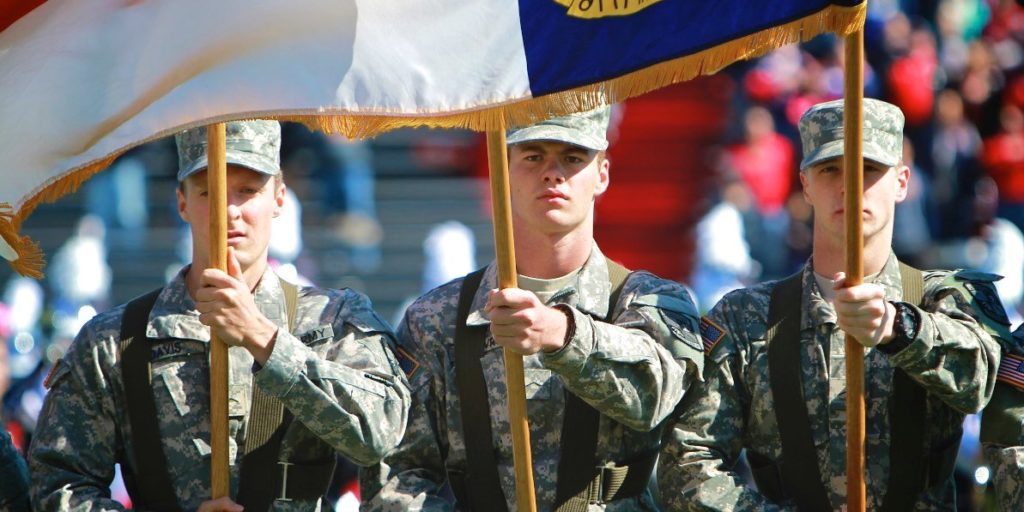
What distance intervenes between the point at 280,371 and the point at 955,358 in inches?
77.6

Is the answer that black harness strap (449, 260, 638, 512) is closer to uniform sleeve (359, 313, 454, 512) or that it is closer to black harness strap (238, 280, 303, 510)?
uniform sleeve (359, 313, 454, 512)

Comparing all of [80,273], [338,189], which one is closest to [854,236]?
[80,273]

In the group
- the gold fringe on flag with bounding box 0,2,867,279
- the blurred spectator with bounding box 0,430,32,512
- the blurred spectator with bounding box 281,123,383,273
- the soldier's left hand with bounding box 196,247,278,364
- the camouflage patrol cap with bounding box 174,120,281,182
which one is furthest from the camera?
the blurred spectator with bounding box 281,123,383,273

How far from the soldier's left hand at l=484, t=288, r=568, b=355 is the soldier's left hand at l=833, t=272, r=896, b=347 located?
0.82m

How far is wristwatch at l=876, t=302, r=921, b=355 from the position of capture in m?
5.37

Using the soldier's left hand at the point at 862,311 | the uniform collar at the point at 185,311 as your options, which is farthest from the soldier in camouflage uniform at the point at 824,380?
the uniform collar at the point at 185,311

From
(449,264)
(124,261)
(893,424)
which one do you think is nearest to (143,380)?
(893,424)

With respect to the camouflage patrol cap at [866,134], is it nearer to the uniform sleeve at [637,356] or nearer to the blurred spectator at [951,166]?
the uniform sleeve at [637,356]

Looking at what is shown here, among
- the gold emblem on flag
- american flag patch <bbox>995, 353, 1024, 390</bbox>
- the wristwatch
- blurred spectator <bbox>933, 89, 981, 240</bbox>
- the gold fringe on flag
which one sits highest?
blurred spectator <bbox>933, 89, 981, 240</bbox>

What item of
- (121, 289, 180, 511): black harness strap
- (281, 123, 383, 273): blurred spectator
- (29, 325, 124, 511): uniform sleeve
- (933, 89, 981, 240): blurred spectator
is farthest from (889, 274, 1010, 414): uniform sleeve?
(281, 123, 383, 273): blurred spectator

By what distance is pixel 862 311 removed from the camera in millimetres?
5207

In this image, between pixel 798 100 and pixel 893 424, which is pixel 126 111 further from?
pixel 798 100

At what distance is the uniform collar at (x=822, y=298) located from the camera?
5.88 meters

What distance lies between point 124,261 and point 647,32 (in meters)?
10.4
